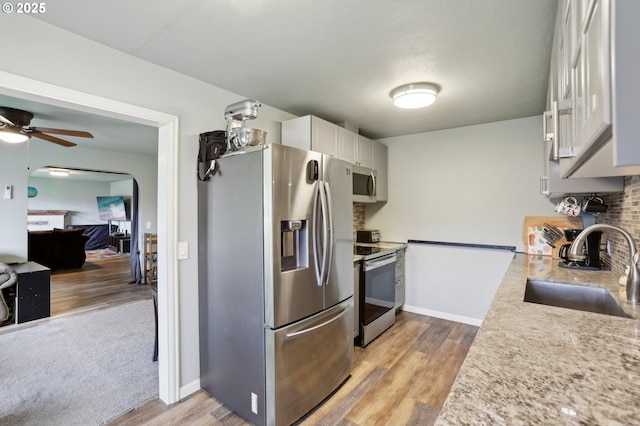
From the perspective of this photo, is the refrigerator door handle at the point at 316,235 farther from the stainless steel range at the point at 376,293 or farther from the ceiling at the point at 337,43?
the stainless steel range at the point at 376,293

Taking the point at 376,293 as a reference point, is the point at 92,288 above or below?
below

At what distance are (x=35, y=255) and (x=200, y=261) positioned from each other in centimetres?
683

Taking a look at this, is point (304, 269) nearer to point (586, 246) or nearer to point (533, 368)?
point (533, 368)

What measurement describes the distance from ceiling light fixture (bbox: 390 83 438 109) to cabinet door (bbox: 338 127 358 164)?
0.80 meters

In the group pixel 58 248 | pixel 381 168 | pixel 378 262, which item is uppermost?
pixel 381 168

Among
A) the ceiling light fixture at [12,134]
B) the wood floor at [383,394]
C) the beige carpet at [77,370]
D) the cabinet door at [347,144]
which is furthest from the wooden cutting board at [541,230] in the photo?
the ceiling light fixture at [12,134]

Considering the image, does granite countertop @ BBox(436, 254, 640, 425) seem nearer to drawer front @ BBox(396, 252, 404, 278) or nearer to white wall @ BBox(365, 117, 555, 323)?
white wall @ BBox(365, 117, 555, 323)

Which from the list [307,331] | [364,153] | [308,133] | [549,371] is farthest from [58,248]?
[549,371]

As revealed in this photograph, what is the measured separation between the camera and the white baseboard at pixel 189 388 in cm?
217

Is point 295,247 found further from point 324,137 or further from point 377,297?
point 377,297

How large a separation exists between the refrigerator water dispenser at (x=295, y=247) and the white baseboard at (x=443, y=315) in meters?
2.47

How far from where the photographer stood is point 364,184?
A: 11.7 ft

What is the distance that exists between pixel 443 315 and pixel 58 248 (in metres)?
8.13

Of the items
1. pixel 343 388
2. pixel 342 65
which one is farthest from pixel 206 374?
pixel 342 65
